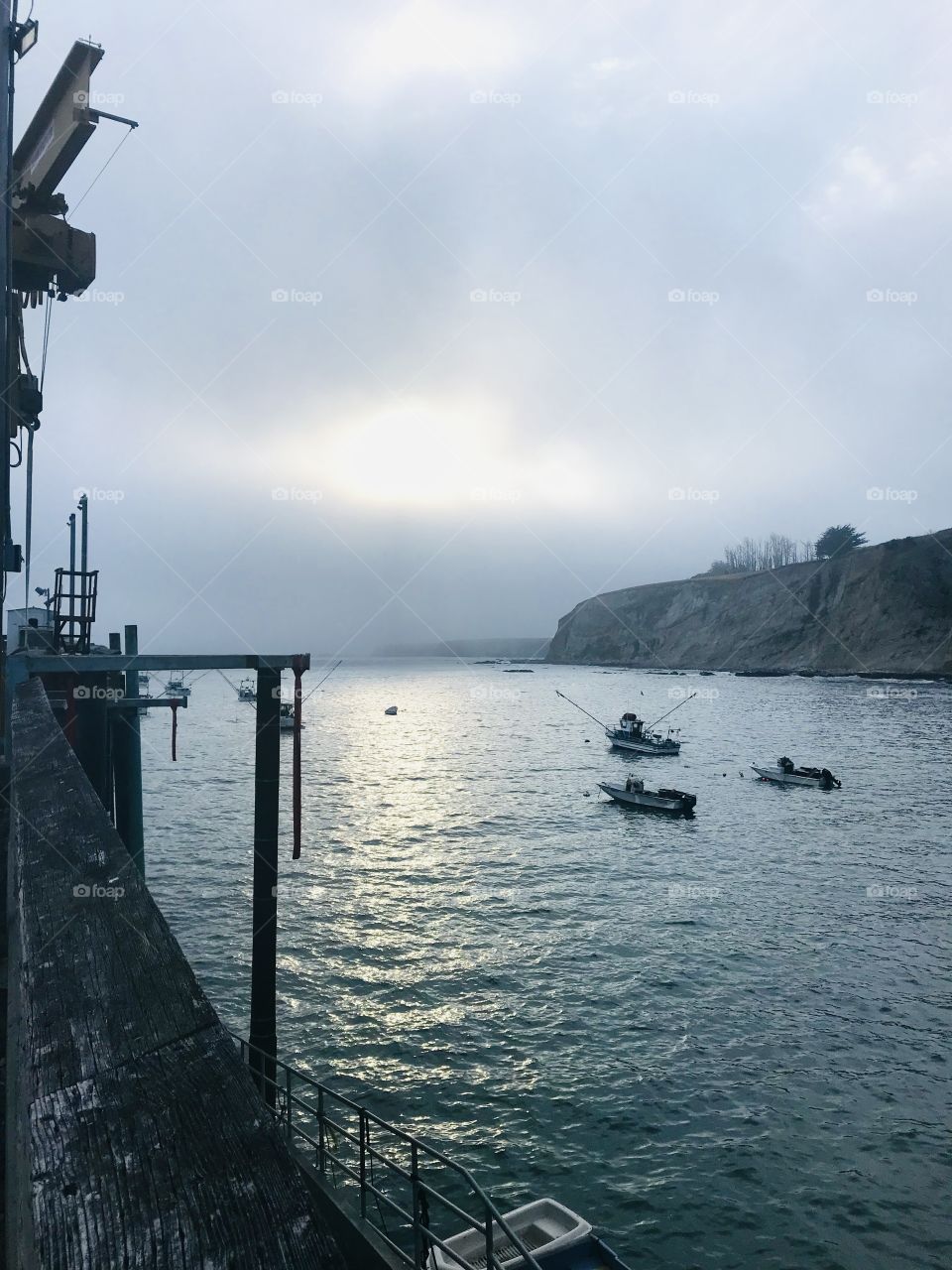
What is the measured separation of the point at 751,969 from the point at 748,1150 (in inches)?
343

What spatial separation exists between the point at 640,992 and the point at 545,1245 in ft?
38.4

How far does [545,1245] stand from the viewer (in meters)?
9.67

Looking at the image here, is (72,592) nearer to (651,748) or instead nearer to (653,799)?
(653,799)

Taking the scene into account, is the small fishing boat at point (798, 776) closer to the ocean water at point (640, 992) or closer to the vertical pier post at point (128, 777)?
the ocean water at point (640, 992)

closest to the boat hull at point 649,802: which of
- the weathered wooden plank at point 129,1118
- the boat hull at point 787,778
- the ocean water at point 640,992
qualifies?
→ the ocean water at point 640,992

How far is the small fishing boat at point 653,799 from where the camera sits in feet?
147

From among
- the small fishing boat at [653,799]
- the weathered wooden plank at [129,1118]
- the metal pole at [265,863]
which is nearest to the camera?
the weathered wooden plank at [129,1118]

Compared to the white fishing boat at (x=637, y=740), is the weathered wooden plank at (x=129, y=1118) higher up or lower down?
higher up

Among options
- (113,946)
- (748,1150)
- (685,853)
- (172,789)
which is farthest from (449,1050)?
(172,789)

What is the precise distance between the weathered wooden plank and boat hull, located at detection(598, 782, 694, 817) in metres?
44.3

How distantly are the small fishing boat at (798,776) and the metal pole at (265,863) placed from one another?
48.8 meters

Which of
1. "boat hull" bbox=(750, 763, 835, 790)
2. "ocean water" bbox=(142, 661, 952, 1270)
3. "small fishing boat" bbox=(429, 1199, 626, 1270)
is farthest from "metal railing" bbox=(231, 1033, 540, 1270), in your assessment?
"boat hull" bbox=(750, 763, 835, 790)

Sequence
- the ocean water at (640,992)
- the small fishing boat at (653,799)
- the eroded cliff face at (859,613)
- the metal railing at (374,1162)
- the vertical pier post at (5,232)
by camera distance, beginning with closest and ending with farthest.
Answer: the metal railing at (374,1162) → the ocean water at (640,992) → the vertical pier post at (5,232) → the small fishing boat at (653,799) → the eroded cliff face at (859,613)

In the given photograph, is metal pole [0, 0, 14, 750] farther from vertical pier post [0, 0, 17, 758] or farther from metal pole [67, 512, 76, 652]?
metal pole [67, 512, 76, 652]
